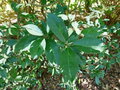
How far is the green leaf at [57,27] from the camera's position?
2.20ft

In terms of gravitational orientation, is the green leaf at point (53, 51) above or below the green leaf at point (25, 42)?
below

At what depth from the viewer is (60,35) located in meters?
0.67

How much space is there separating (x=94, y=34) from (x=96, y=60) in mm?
1116

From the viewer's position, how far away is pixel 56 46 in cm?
75

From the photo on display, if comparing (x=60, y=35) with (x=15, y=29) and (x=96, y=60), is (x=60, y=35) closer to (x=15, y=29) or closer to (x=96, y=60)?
(x=15, y=29)

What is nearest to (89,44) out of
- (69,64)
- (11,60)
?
(69,64)

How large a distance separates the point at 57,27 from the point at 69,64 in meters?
0.14

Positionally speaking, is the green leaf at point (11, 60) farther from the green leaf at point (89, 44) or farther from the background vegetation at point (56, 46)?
the green leaf at point (89, 44)

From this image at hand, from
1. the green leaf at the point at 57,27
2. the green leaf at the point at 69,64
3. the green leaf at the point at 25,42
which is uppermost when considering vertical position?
the green leaf at the point at 57,27

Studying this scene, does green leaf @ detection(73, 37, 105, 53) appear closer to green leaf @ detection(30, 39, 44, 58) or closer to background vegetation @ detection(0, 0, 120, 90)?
background vegetation @ detection(0, 0, 120, 90)

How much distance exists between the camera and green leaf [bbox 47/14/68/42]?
0.67 m

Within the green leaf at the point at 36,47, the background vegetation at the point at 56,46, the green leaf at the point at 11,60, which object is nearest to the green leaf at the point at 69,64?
the background vegetation at the point at 56,46

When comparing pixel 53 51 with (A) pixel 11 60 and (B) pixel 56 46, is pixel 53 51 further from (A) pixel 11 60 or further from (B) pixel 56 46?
(A) pixel 11 60

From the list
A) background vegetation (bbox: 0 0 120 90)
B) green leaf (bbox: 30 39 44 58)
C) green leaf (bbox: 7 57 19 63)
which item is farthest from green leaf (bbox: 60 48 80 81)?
green leaf (bbox: 7 57 19 63)
